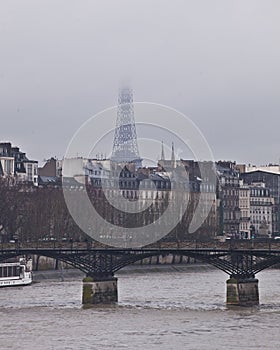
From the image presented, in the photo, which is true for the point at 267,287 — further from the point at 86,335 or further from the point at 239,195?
the point at 239,195

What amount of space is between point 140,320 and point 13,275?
1039 inches

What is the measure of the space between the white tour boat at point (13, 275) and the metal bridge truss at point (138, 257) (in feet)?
34.5

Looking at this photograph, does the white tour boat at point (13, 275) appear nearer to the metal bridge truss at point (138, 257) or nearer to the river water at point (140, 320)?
the river water at point (140, 320)

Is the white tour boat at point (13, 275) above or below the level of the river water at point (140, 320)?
above

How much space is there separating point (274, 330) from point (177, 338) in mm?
4575

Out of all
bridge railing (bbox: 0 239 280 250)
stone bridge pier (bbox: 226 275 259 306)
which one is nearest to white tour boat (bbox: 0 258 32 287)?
bridge railing (bbox: 0 239 280 250)

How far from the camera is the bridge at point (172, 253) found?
65.9 metres

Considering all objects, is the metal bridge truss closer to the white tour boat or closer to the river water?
the river water

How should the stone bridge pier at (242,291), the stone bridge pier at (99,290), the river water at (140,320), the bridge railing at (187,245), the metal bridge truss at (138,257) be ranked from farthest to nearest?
the bridge railing at (187,245) < the stone bridge pier at (99,290) < the metal bridge truss at (138,257) < the stone bridge pier at (242,291) < the river water at (140,320)

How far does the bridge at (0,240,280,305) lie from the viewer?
6594 cm

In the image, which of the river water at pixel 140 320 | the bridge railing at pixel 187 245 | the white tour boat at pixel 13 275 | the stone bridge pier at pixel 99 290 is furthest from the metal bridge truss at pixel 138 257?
the white tour boat at pixel 13 275

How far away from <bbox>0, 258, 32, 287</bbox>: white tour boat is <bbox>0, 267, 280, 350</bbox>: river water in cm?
192

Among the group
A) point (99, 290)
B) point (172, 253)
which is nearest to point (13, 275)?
point (99, 290)

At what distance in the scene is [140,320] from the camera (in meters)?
58.0
